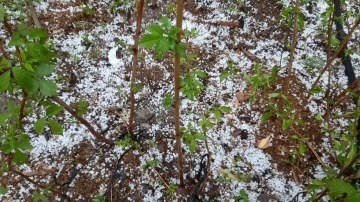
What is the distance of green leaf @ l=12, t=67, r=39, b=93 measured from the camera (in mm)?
1334

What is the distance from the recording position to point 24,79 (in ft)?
4.44

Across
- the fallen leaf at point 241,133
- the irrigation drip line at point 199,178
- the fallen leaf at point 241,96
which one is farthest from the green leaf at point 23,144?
the fallen leaf at point 241,96

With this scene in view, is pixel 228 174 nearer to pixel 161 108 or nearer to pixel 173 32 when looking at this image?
A: pixel 161 108

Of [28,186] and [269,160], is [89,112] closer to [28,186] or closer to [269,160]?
[28,186]

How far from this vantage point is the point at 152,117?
99.8 inches

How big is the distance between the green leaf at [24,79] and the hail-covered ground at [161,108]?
880mm

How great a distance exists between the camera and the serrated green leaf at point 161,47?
1.23m

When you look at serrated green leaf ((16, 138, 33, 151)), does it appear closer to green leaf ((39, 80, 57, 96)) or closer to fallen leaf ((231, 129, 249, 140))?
green leaf ((39, 80, 57, 96))

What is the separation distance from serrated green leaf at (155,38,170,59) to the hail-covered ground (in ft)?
2.78

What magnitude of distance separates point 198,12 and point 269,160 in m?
1.30

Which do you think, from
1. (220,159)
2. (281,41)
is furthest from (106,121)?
(281,41)

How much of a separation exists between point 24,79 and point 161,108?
1.30 m

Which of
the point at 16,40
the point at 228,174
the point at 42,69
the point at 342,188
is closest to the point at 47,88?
the point at 42,69

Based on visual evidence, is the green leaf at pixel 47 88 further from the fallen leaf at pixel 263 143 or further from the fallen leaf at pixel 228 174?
the fallen leaf at pixel 263 143
